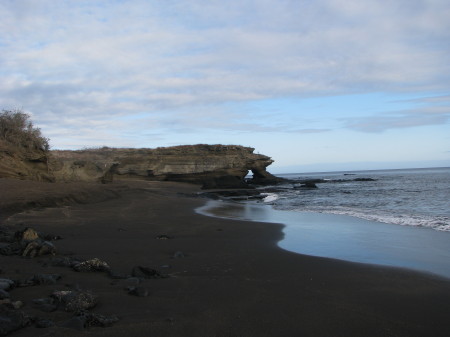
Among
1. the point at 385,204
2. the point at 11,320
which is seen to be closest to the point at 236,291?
the point at 11,320

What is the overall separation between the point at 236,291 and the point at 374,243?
4714 millimetres

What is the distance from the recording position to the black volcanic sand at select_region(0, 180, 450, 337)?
127 inches

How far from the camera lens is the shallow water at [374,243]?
6125 millimetres

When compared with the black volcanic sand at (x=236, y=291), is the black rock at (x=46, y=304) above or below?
above

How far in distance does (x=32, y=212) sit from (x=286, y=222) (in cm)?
783

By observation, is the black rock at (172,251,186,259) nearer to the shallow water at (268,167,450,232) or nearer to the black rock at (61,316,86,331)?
the black rock at (61,316,86,331)

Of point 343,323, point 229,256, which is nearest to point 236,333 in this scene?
point 343,323

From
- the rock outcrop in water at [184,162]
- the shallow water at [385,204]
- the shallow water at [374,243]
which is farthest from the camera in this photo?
the rock outcrop in water at [184,162]

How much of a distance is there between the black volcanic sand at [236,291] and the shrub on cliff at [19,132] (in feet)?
28.4

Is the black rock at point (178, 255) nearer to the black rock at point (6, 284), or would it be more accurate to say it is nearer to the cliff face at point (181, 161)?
the black rock at point (6, 284)

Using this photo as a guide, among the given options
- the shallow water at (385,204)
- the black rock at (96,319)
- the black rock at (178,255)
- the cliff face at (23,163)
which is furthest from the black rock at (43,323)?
the cliff face at (23,163)

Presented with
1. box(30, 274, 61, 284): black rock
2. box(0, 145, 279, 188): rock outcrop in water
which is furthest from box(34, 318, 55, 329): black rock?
box(0, 145, 279, 188): rock outcrop in water

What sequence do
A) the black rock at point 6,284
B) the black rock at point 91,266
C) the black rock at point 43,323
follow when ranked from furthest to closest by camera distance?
the black rock at point 91,266
the black rock at point 6,284
the black rock at point 43,323

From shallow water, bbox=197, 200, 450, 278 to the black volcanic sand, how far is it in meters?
0.62
